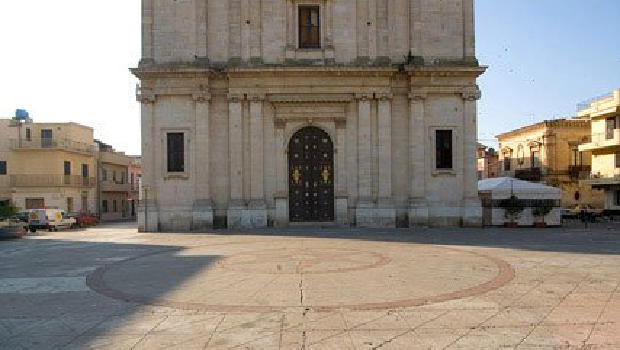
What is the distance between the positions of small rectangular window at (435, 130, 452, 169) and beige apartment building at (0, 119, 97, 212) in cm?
3562

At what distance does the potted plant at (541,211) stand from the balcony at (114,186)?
4437cm

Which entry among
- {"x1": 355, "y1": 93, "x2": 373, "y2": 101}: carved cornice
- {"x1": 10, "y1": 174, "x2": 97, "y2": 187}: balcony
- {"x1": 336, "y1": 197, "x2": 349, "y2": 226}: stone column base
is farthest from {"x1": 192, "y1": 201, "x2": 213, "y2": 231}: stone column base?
{"x1": 10, "y1": 174, "x2": 97, "y2": 187}: balcony

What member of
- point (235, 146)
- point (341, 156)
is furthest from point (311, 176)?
point (235, 146)

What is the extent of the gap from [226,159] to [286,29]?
284 inches

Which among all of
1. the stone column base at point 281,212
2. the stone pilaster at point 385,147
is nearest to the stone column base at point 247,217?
the stone column base at point 281,212

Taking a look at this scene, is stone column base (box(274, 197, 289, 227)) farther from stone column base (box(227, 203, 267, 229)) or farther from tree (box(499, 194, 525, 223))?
tree (box(499, 194, 525, 223))

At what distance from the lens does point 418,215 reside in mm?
26281

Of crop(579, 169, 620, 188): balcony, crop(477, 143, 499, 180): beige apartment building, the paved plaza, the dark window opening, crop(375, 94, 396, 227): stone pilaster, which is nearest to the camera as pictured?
the paved plaza

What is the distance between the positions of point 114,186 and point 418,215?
4243cm

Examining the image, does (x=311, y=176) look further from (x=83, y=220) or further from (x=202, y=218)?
(x=83, y=220)

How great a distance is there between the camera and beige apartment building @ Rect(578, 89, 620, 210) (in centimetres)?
3975

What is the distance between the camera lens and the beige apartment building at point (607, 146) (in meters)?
39.8

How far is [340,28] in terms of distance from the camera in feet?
88.8

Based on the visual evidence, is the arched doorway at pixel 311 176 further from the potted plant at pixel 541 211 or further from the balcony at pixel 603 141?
the balcony at pixel 603 141
